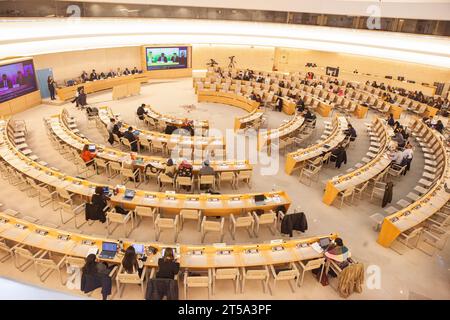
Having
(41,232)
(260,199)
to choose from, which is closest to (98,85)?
(41,232)

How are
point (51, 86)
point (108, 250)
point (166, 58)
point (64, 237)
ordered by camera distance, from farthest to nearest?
point (166, 58), point (51, 86), point (64, 237), point (108, 250)

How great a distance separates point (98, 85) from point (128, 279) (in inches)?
687

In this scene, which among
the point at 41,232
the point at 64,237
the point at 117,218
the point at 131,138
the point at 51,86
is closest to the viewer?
the point at 64,237

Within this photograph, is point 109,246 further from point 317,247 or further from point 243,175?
point 243,175

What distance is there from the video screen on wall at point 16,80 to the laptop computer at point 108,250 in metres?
12.7

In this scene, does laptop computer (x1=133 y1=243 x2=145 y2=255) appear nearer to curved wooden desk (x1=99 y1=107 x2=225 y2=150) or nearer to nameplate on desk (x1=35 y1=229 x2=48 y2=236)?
nameplate on desk (x1=35 y1=229 x2=48 y2=236)

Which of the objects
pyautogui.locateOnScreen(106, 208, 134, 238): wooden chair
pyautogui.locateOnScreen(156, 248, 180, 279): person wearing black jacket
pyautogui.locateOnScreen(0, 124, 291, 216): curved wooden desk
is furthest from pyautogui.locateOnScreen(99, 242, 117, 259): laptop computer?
pyautogui.locateOnScreen(0, 124, 291, 216): curved wooden desk

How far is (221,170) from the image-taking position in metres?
11.0

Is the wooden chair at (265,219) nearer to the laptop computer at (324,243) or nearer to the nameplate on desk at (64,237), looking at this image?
the laptop computer at (324,243)

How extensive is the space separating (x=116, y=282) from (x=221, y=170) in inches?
196

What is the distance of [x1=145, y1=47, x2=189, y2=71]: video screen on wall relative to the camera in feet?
81.4

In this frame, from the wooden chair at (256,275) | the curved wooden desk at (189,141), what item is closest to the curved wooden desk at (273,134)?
the curved wooden desk at (189,141)

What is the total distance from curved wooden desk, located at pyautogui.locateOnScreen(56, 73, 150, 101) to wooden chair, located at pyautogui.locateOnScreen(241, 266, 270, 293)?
16.1 m

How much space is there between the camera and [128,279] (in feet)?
22.0
